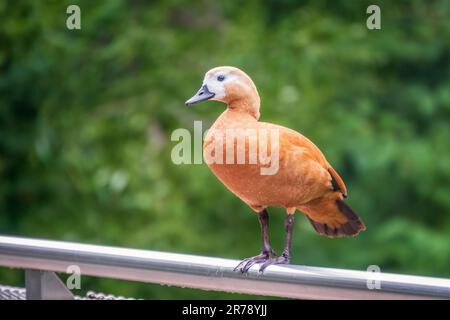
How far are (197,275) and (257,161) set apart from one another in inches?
7.4

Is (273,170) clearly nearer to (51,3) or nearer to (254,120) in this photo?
(254,120)

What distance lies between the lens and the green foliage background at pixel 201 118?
339 centimetres

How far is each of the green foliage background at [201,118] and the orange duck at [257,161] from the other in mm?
2039

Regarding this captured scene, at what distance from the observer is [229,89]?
1.28 meters

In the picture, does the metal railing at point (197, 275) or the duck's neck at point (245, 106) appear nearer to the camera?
the metal railing at point (197, 275)

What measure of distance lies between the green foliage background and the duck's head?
207 cm

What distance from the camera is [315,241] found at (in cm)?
393

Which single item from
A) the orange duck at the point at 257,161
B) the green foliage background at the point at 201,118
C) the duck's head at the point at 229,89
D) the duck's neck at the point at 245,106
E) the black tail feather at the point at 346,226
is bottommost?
the black tail feather at the point at 346,226
